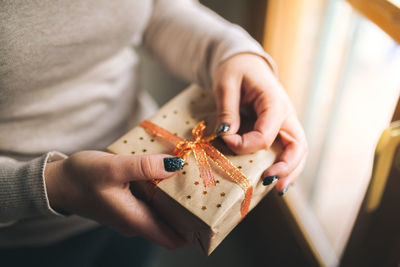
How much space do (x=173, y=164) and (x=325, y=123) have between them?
25.2 inches

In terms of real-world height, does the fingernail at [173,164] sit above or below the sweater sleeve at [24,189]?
above

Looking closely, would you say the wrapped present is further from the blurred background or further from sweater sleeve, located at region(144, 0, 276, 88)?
the blurred background

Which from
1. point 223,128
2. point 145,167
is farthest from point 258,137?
point 145,167

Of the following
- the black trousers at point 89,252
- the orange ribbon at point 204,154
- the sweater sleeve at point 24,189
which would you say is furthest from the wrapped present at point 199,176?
the black trousers at point 89,252

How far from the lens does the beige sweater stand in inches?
19.3

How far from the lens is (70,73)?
60cm

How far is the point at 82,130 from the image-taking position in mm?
653

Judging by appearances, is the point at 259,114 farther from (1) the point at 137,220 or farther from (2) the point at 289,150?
(1) the point at 137,220

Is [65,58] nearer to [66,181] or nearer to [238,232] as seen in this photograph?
[66,181]

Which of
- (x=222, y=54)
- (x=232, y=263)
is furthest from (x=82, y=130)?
(x=232, y=263)

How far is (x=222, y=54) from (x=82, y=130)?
1.07 ft

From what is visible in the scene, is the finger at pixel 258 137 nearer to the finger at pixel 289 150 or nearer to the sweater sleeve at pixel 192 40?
the finger at pixel 289 150

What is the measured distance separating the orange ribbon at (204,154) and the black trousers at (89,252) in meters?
0.29

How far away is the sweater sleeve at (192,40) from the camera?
614 mm
